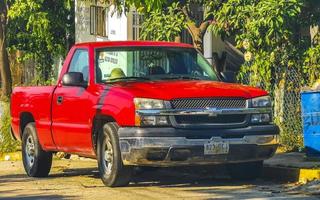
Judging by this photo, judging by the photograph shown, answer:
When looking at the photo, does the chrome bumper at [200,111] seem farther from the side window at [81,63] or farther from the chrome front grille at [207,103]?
the side window at [81,63]

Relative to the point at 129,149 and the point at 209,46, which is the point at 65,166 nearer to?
the point at 129,149

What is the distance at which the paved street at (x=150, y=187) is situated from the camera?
939 cm

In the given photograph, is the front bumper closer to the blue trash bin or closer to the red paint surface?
the red paint surface

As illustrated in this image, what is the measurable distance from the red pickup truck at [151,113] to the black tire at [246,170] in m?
0.01

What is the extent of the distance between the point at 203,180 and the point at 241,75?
351 centimetres

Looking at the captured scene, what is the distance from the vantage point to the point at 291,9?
12844 millimetres

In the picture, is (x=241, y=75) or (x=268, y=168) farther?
(x=241, y=75)

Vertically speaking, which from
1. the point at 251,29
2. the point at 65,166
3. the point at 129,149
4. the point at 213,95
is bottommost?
the point at 65,166

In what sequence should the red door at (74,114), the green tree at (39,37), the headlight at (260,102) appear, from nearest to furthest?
the headlight at (260,102) → the red door at (74,114) → the green tree at (39,37)

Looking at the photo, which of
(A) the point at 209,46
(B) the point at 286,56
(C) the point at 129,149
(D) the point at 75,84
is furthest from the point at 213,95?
(A) the point at 209,46


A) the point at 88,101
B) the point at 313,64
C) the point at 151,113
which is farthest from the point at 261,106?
the point at 313,64

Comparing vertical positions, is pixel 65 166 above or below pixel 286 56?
below

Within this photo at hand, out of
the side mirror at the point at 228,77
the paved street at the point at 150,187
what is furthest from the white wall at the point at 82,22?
the side mirror at the point at 228,77

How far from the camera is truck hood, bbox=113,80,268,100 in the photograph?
945 cm
